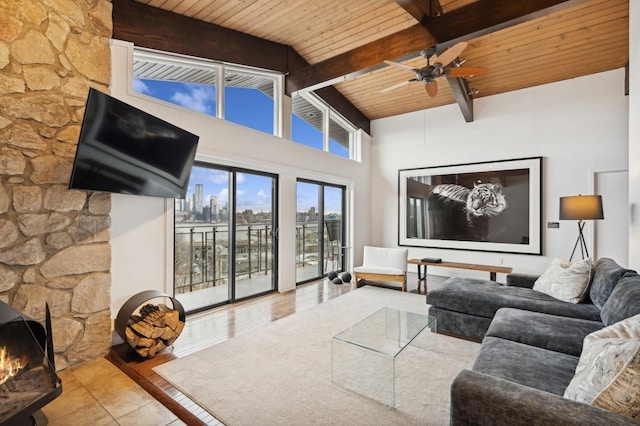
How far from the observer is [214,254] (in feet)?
13.3

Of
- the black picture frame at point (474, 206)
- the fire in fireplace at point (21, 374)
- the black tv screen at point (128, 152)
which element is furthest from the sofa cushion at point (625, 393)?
the black picture frame at point (474, 206)

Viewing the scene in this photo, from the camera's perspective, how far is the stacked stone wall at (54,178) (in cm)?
224

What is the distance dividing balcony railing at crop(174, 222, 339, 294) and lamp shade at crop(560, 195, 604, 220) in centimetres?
419

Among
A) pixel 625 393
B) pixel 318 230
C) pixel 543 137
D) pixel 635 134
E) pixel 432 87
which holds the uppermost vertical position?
pixel 432 87

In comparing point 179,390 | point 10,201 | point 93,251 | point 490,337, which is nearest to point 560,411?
point 490,337

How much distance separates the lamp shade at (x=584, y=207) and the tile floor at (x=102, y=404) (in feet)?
16.5

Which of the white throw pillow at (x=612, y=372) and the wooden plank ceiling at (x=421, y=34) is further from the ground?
the wooden plank ceiling at (x=421, y=34)

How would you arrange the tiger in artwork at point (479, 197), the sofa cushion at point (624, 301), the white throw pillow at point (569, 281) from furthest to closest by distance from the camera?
the tiger in artwork at point (479, 197)
the white throw pillow at point (569, 281)
the sofa cushion at point (624, 301)

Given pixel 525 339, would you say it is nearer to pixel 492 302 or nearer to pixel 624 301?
pixel 624 301

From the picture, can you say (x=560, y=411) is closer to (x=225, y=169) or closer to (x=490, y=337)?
(x=490, y=337)

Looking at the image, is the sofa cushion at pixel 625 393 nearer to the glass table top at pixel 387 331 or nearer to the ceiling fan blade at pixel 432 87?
the glass table top at pixel 387 331

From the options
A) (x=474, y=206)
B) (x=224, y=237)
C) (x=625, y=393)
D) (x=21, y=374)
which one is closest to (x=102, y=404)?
(x=21, y=374)

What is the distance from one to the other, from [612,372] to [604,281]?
5.94ft

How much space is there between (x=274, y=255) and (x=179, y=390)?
8.77 feet
